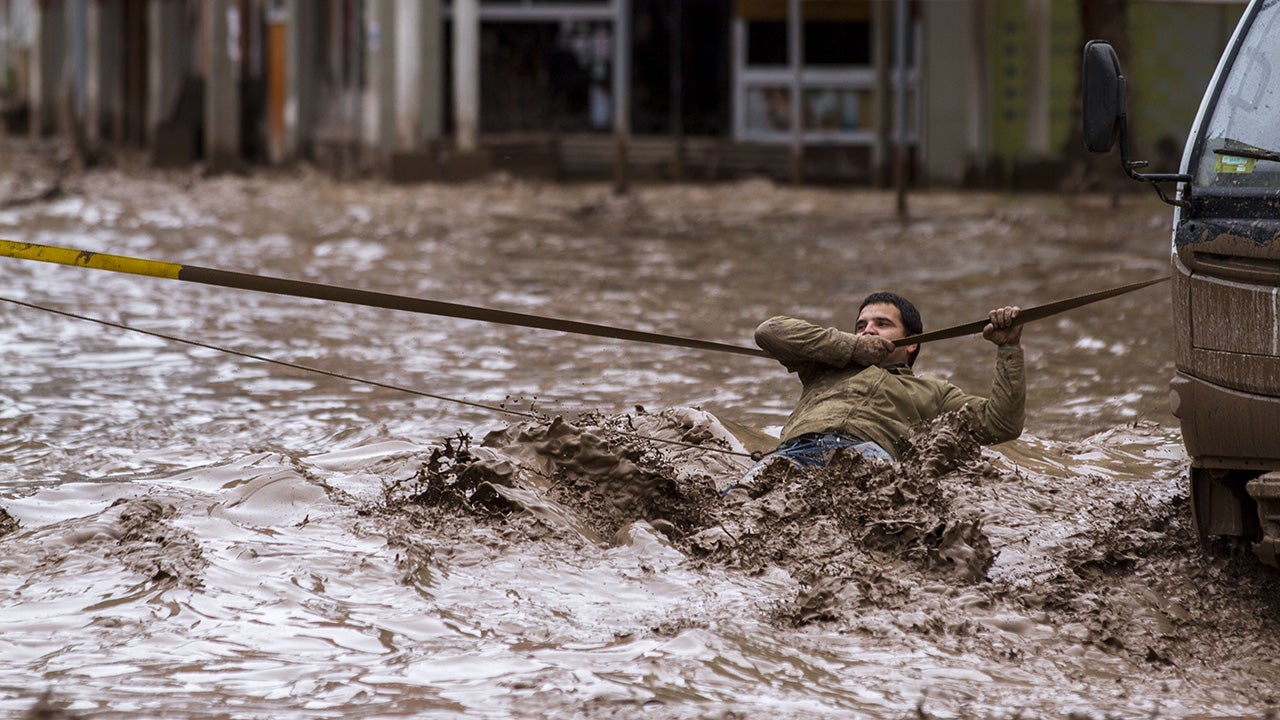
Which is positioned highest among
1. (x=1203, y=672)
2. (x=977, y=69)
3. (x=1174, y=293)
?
(x=977, y=69)

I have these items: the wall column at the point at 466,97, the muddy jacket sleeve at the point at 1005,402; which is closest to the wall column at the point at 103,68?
the wall column at the point at 466,97

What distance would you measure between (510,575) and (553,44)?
64.8 ft

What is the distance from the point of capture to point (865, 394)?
639cm

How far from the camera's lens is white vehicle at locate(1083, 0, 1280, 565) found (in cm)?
456

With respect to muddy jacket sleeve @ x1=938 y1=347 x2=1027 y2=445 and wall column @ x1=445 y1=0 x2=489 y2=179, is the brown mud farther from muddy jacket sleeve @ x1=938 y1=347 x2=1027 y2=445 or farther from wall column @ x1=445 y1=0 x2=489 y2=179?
wall column @ x1=445 y1=0 x2=489 y2=179

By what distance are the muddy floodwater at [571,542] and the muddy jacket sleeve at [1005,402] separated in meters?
0.12

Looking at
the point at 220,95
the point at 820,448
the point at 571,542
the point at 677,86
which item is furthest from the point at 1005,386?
the point at 220,95

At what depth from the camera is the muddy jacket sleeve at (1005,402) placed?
20.0 ft

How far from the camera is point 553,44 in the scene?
24.1 metres

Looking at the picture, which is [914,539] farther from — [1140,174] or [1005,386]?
[1140,174]

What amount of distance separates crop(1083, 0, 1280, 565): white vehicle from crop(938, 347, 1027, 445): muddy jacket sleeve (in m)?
1.10

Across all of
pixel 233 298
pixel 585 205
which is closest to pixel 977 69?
pixel 585 205

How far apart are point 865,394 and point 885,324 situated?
36 centimetres

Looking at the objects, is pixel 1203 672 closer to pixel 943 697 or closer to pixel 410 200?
pixel 943 697
